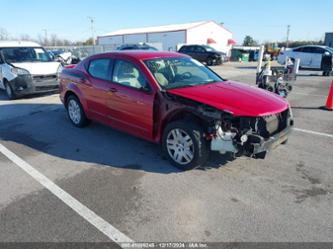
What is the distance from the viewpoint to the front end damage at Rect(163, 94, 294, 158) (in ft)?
11.8

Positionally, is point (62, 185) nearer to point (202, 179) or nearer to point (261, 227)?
point (202, 179)

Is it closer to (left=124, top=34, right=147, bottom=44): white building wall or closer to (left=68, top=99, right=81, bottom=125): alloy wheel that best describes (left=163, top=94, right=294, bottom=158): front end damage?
(left=68, top=99, right=81, bottom=125): alloy wheel

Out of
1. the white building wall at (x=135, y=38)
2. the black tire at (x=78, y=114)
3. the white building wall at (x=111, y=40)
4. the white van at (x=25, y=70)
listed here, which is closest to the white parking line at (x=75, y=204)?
the black tire at (x=78, y=114)

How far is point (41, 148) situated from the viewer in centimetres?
507

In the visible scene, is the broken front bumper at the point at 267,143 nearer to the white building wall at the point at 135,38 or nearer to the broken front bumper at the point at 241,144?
the broken front bumper at the point at 241,144

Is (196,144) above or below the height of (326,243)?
above

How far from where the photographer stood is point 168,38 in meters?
44.1

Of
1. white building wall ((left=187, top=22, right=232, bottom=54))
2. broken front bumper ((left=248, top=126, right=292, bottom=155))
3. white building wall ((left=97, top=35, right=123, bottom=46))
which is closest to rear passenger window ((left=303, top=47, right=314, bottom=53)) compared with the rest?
broken front bumper ((left=248, top=126, right=292, bottom=155))

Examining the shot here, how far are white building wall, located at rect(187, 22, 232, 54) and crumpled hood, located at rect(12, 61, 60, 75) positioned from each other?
34584 millimetres

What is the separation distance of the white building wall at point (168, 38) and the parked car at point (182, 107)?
37.4 meters

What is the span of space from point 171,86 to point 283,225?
2.39 meters

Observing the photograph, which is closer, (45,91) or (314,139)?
(314,139)

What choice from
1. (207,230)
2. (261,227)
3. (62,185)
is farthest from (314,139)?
(62,185)

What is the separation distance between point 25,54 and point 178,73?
7645mm
